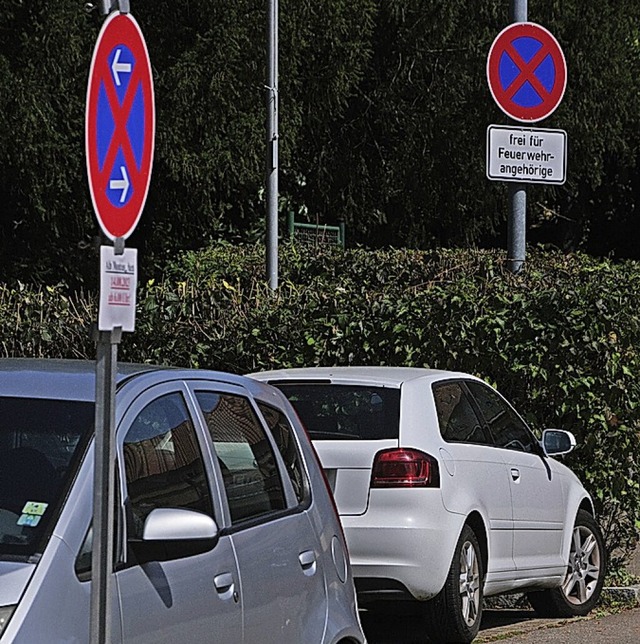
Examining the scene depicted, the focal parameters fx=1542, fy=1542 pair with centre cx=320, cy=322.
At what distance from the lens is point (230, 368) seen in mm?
11617

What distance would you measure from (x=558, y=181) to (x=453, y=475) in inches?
137

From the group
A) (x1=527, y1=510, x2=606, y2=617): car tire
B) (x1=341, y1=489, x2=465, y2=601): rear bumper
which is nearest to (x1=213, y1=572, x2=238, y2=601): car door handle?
(x1=341, y1=489, x2=465, y2=601): rear bumper

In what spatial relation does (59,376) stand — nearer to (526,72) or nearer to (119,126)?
(119,126)

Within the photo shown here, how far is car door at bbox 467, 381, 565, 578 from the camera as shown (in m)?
9.50

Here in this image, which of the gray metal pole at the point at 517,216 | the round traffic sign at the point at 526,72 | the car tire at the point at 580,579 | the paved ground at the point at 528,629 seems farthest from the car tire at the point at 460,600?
the round traffic sign at the point at 526,72

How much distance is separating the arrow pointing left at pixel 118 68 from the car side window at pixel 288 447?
1647mm

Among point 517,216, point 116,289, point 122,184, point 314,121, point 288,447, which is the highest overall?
point 314,121

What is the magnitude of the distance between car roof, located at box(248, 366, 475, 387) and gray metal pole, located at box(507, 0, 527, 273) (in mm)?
2690


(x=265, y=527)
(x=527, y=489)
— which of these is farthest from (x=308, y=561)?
(x=527, y=489)

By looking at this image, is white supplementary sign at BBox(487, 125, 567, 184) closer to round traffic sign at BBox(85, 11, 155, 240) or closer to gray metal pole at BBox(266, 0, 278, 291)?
round traffic sign at BBox(85, 11, 155, 240)

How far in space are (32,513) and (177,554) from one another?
17.0 inches

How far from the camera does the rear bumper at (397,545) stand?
8391mm

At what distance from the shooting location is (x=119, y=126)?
14.0 ft

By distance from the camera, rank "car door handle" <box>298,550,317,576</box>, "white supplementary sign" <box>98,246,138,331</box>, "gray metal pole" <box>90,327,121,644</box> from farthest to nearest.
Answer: "car door handle" <box>298,550,317,576</box> < "white supplementary sign" <box>98,246,138,331</box> < "gray metal pole" <box>90,327,121,644</box>
